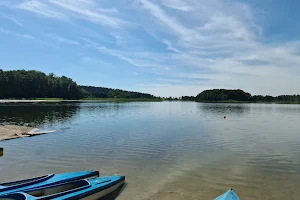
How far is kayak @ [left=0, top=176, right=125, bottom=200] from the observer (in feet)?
29.4

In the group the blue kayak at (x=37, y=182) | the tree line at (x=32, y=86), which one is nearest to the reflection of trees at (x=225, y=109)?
the blue kayak at (x=37, y=182)

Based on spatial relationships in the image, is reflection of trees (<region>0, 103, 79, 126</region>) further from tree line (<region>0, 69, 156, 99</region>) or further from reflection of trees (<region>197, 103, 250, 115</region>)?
tree line (<region>0, 69, 156, 99</region>)

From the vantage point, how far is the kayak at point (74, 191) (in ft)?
29.4

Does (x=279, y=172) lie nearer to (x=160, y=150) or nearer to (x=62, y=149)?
(x=160, y=150)

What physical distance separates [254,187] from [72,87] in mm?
189426

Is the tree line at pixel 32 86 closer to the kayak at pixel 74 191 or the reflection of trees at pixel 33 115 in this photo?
the reflection of trees at pixel 33 115

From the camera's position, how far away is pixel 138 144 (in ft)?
77.6

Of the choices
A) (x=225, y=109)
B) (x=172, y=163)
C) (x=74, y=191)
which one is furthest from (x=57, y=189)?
(x=225, y=109)

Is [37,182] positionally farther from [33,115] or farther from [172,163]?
[33,115]

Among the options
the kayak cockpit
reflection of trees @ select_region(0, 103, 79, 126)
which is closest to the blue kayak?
the kayak cockpit

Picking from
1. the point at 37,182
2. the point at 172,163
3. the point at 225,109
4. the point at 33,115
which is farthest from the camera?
the point at 225,109

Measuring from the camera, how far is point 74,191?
32.4 feet

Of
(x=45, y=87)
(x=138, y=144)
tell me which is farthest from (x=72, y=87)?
(x=138, y=144)

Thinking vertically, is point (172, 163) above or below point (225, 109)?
below
